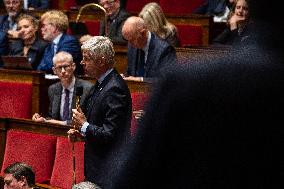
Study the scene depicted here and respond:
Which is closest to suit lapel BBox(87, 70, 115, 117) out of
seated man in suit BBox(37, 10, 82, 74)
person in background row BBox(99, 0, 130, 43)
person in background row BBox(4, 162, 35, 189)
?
person in background row BBox(4, 162, 35, 189)

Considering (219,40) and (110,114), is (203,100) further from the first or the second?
(219,40)

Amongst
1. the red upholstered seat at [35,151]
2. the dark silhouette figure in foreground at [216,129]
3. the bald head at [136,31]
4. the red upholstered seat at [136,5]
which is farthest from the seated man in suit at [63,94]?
the dark silhouette figure in foreground at [216,129]

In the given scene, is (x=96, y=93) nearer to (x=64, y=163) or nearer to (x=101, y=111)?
(x=101, y=111)

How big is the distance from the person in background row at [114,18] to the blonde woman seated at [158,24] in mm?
306

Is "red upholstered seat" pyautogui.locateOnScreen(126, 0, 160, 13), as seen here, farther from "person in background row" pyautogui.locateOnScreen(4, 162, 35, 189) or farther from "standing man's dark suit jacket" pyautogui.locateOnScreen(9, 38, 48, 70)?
"person in background row" pyautogui.locateOnScreen(4, 162, 35, 189)

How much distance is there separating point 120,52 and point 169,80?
118 inches

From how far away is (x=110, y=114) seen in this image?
2113mm

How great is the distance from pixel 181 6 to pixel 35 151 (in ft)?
6.60

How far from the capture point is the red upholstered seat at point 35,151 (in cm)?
273

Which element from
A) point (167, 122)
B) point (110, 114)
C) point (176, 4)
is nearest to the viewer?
point (167, 122)

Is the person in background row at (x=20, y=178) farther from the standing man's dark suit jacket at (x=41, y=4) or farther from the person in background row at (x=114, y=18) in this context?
the standing man's dark suit jacket at (x=41, y=4)

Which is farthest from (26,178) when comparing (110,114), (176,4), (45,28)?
(176,4)

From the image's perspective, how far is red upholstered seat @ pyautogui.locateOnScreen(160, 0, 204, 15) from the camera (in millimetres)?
4465

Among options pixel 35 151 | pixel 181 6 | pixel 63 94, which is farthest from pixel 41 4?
pixel 35 151
